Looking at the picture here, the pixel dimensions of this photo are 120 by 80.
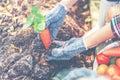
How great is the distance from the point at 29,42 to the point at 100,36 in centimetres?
67

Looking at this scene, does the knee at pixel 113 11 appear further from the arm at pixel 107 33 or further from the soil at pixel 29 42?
the soil at pixel 29 42

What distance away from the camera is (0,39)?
270cm

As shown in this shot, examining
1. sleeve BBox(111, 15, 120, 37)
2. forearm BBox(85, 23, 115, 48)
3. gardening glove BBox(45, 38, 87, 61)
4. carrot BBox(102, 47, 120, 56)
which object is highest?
sleeve BBox(111, 15, 120, 37)

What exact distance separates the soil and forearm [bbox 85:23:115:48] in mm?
308

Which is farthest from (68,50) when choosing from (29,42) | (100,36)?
(29,42)

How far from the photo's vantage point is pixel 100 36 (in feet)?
7.34

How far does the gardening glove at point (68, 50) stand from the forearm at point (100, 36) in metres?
0.05

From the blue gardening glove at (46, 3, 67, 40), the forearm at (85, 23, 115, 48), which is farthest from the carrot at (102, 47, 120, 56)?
the blue gardening glove at (46, 3, 67, 40)

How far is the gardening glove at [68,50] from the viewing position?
2320 millimetres

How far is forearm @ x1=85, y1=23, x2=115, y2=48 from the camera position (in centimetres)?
220

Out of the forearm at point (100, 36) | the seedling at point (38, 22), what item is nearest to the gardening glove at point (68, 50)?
the forearm at point (100, 36)

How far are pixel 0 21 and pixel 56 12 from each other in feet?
2.29

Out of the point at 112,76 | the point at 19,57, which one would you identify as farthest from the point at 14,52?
the point at 112,76

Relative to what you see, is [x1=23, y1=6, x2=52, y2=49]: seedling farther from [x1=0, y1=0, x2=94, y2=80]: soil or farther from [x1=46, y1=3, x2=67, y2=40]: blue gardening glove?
[x1=0, y1=0, x2=94, y2=80]: soil
